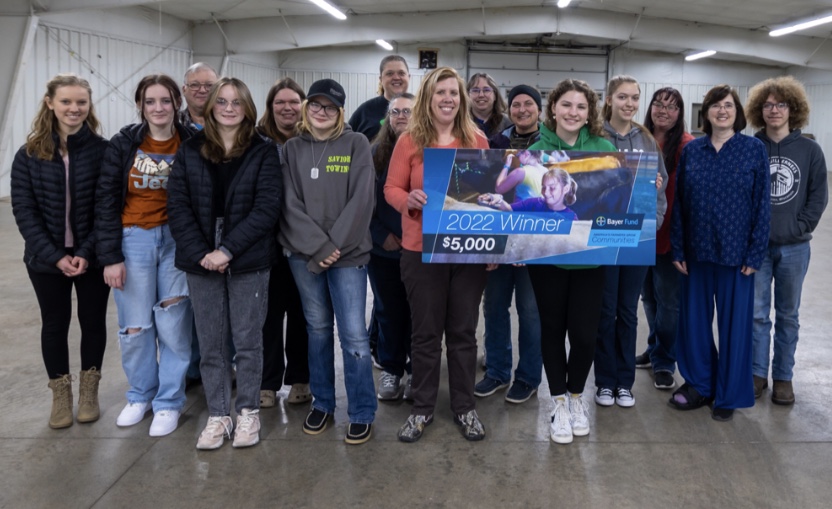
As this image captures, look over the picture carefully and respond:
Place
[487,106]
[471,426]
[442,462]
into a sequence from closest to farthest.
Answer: [442,462] → [471,426] → [487,106]

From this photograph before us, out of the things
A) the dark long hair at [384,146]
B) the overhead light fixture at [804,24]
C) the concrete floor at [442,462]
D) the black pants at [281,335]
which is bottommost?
the concrete floor at [442,462]

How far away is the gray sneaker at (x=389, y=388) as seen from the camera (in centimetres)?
318

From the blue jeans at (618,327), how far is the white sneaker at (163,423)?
1951mm

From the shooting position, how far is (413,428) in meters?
2.73

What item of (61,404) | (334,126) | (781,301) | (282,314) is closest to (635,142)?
(781,301)

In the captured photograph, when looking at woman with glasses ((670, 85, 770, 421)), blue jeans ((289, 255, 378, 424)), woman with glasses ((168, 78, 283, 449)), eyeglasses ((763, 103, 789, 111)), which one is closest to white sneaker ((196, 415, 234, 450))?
woman with glasses ((168, 78, 283, 449))

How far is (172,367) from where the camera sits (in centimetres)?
284

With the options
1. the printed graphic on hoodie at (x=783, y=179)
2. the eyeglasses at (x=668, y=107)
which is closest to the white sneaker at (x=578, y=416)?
the printed graphic on hoodie at (x=783, y=179)

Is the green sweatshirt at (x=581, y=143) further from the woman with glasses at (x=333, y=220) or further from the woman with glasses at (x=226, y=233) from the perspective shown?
the woman with glasses at (x=226, y=233)

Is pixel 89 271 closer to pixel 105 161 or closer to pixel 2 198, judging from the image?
pixel 105 161

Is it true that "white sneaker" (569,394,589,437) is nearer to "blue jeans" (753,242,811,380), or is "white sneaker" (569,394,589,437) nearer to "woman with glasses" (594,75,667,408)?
"woman with glasses" (594,75,667,408)

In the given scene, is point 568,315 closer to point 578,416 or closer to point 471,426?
point 578,416

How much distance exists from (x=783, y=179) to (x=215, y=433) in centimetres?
275

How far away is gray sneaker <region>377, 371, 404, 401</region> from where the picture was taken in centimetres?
318
